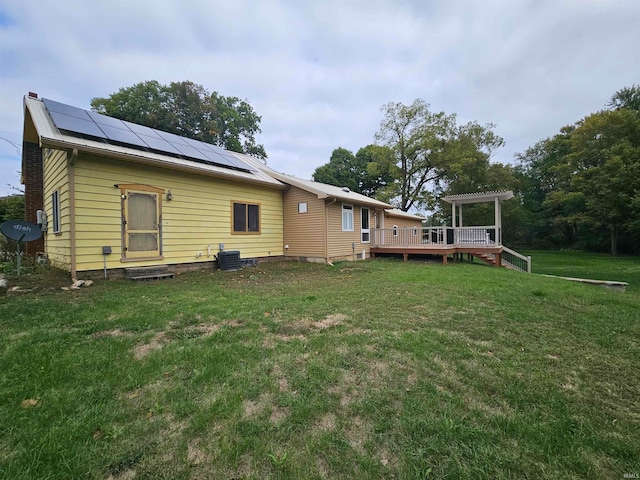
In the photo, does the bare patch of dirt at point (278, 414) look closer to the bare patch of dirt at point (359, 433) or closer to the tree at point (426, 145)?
the bare patch of dirt at point (359, 433)

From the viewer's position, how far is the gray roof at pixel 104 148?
5910 mm

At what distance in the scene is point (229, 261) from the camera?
29.8 ft

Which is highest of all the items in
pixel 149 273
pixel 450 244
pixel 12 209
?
pixel 12 209

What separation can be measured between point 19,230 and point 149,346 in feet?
21.8

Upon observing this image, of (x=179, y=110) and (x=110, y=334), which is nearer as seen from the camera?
(x=110, y=334)

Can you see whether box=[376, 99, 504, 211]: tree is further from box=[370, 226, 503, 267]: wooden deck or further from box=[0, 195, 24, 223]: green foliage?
box=[0, 195, 24, 223]: green foliage

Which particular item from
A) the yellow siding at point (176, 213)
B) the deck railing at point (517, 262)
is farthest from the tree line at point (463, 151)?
the yellow siding at point (176, 213)

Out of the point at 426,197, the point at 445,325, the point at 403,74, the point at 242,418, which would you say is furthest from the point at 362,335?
the point at 426,197

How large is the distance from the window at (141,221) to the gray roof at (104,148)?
801 millimetres

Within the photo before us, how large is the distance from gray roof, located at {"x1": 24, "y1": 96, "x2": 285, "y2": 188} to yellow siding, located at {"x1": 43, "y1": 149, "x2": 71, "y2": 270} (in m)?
0.73

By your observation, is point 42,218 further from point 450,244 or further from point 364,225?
point 450,244

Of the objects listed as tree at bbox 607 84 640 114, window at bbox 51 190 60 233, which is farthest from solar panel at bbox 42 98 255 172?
tree at bbox 607 84 640 114

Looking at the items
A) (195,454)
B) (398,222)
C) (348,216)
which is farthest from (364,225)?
(195,454)

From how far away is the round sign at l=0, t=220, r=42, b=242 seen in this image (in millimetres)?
6445
